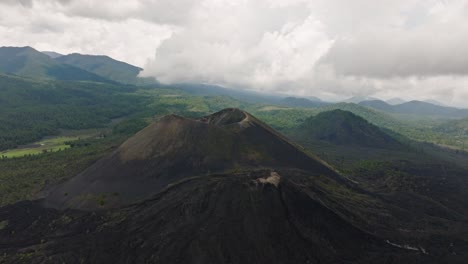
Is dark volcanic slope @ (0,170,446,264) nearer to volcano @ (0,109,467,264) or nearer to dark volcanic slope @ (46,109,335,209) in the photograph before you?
volcano @ (0,109,467,264)

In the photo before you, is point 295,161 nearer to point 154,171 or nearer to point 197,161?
point 197,161

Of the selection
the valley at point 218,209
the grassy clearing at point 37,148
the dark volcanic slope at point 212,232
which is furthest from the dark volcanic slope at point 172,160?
the grassy clearing at point 37,148

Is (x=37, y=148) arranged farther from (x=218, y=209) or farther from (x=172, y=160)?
(x=218, y=209)

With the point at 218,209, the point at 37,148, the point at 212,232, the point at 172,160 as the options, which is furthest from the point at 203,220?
the point at 37,148

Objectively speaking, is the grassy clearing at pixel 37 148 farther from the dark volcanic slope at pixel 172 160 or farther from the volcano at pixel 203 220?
the volcano at pixel 203 220

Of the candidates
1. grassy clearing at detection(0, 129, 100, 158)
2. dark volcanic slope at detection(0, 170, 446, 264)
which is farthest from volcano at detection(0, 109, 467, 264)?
grassy clearing at detection(0, 129, 100, 158)

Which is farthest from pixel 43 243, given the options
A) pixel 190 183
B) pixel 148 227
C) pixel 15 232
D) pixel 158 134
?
pixel 158 134

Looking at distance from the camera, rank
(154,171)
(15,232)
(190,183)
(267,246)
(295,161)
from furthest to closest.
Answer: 1. (295,161)
2. (154,171)
3. (190,183)
4. (15,232)
5. (267,246)

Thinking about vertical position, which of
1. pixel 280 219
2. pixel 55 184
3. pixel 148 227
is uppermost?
pixel 280 219
